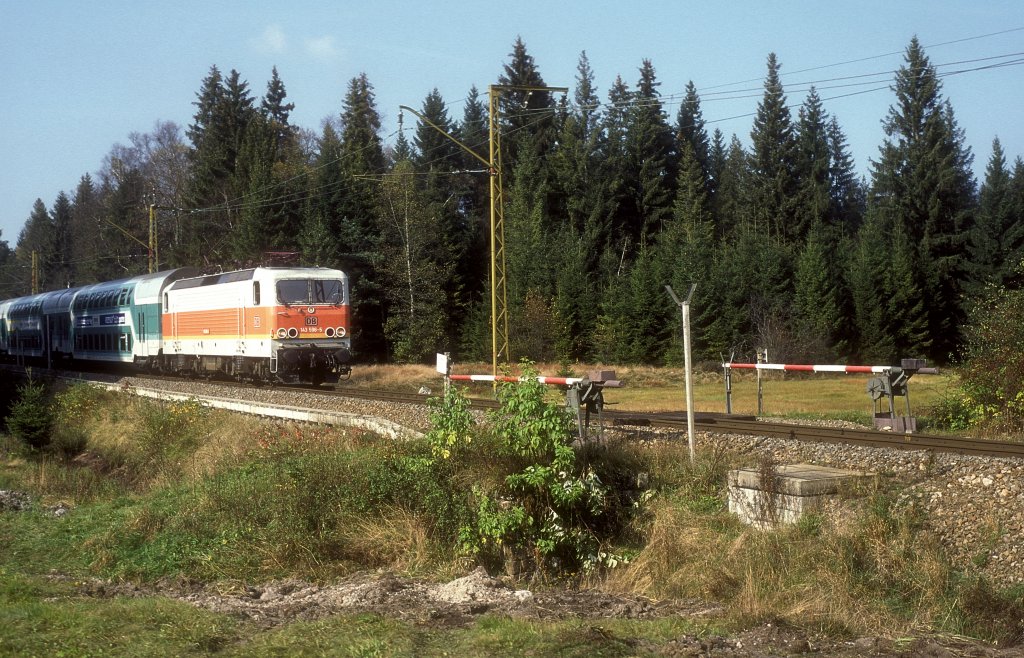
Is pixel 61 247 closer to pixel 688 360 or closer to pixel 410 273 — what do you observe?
pixel 410 273

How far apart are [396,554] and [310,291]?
15.3 meters

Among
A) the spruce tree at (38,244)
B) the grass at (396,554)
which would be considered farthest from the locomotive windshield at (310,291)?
the spruce tree at (38,244)

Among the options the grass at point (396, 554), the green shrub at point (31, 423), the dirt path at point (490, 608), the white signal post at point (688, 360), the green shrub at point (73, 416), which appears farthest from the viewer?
the green shrub at point (73, 416)

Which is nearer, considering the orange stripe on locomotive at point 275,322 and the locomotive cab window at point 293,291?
the orange stripe on locomotive at point 275,322

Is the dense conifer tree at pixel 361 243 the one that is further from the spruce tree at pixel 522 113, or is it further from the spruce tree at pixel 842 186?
the spruce tree at pixel 842 186

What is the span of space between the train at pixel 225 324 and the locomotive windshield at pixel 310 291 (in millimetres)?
25

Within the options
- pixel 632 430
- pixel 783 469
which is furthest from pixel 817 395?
pixel 783 469

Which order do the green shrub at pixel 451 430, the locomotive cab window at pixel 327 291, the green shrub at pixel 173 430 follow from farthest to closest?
the locomotive cab window at pixel 327 291 < the green shrub at pixel 173 430 < the green shrub at pixel 451 430

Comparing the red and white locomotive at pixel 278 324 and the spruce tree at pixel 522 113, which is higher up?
the spruce tree at pixel 522 113

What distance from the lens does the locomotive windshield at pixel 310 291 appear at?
998 inches

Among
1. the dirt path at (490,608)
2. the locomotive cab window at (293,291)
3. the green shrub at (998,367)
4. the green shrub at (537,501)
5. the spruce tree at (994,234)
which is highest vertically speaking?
the spruce tree at (994,234)

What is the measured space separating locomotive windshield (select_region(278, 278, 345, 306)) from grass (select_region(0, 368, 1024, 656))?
28.4ft

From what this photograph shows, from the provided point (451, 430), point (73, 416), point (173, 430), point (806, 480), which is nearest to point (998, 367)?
point (806, 480)

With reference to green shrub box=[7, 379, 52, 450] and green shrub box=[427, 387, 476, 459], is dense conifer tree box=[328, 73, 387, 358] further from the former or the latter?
green shrub box=[427, 387, 476, 459]
